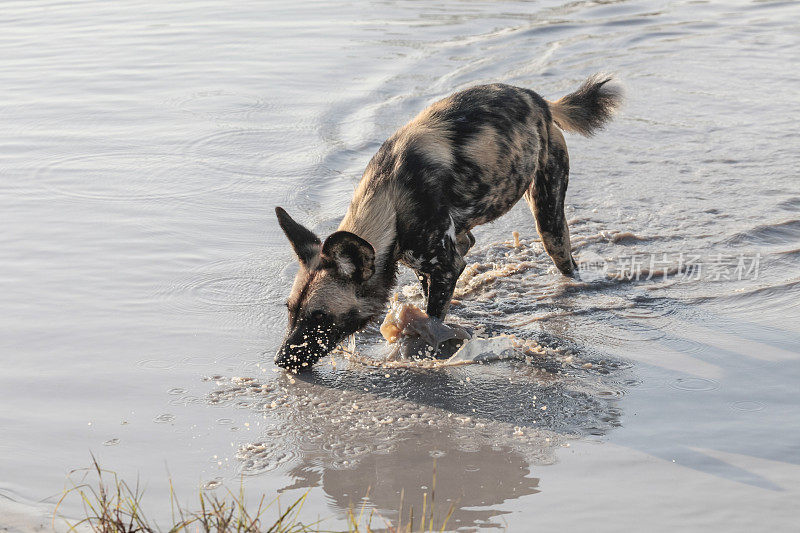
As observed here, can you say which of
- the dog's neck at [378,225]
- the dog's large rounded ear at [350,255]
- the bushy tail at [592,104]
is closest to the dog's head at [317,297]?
the dog's large rounded ear at [350,255]

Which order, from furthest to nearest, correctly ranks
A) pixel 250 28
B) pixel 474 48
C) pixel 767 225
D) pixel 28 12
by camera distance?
pixel 28 12, pixel 250 28, pixel 474 48, pixel 767 225

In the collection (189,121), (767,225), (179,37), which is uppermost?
(179,37)

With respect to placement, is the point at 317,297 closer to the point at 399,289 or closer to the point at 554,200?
the point at 399,289

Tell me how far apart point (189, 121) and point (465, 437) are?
584 cm

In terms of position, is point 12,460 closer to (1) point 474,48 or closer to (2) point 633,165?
(2) point 633,165

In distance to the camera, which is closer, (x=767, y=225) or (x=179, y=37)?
(x=767, y=225)

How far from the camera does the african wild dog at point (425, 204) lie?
4.49 m

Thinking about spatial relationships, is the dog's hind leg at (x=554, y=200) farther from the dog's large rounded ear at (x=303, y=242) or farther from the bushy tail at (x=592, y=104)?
the dog's large rounded ear at (x=303, y=242)

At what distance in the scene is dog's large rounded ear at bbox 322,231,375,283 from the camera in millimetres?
4176

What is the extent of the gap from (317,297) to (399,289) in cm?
147

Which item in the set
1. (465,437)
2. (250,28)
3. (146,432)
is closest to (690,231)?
(465,437)

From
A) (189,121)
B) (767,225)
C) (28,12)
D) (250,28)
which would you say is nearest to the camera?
(767,225)

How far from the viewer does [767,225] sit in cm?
641

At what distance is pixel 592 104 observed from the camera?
584 centimetres
